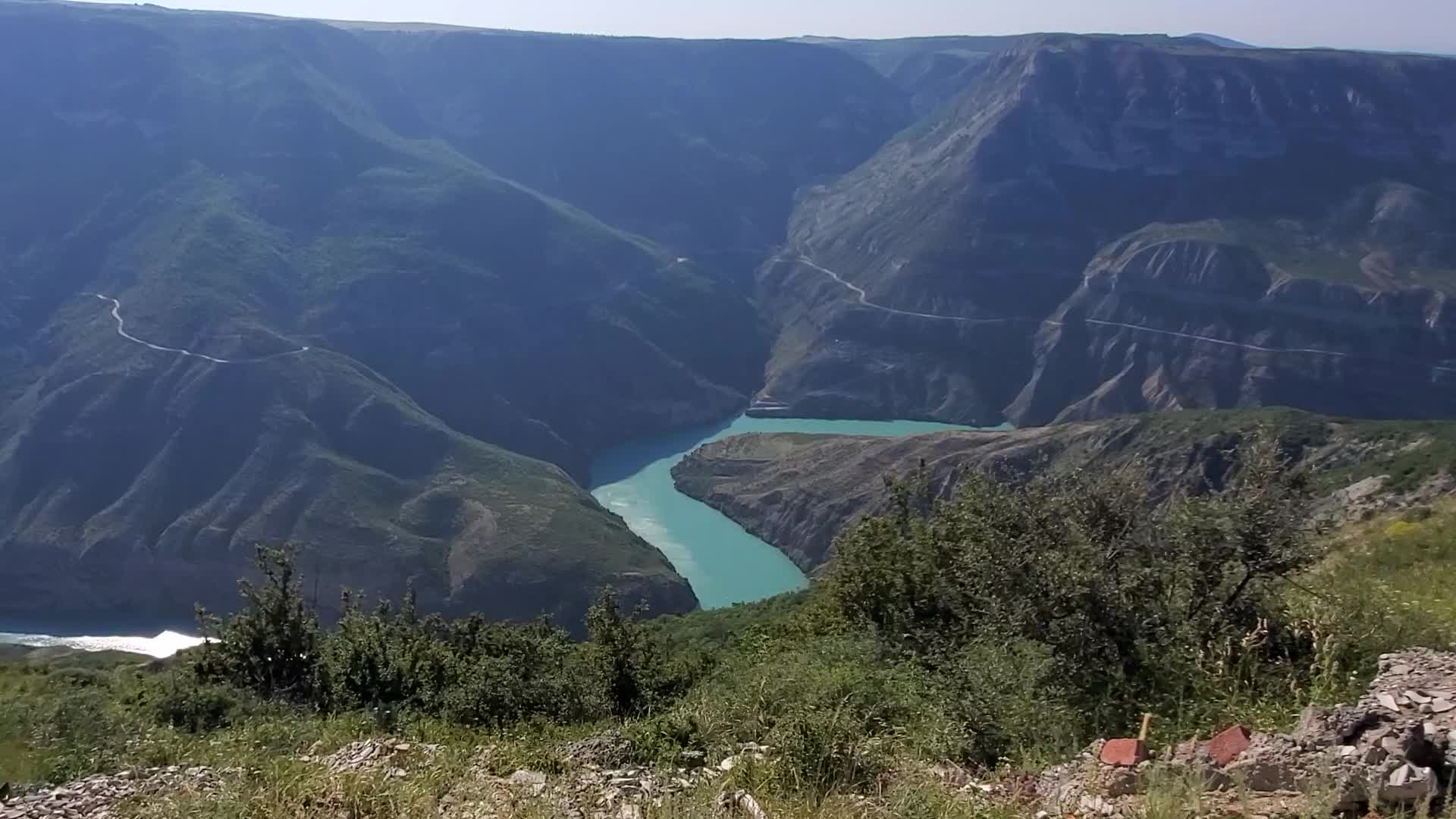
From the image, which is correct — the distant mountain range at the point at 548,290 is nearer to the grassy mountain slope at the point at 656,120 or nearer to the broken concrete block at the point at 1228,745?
the grassy mountain slope at the point at 656,120

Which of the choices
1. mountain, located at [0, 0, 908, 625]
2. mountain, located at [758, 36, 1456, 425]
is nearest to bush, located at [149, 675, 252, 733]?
mountain, located at [0, 0, 908, 625]

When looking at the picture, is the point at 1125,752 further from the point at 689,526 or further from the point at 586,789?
the point at 689,526

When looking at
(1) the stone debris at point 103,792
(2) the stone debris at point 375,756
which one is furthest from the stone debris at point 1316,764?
(1) the stone debris at point 103,792

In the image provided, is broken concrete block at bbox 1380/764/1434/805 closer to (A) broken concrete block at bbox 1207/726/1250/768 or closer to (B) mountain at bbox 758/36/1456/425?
(A) broken concrete block at bbox 1207/726/1250/768

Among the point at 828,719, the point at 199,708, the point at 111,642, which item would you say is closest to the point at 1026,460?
the point at 111,642

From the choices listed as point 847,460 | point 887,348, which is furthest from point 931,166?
point 847,460

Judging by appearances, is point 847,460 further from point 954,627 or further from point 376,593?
point 954,627
